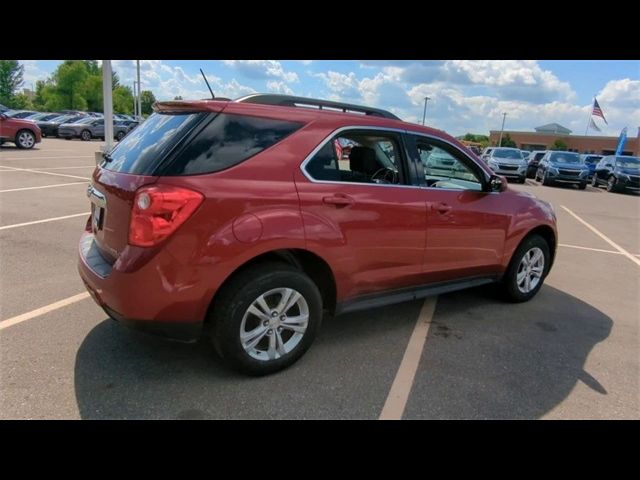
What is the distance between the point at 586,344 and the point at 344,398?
2.38m

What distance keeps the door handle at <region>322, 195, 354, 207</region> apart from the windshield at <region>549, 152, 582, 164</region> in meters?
21.1

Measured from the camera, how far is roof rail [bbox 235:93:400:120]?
3.18 m

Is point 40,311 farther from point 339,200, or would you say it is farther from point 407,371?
point 407,371

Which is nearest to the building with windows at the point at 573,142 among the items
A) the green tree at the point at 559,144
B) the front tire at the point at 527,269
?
the green tree at the point at 559,144

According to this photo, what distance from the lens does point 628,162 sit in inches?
824

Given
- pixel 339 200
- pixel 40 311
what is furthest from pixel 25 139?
pixel 339 200

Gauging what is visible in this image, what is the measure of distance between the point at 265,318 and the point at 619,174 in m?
22.0

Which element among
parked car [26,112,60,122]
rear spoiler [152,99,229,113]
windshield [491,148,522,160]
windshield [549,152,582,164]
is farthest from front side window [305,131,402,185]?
parked car [26,112,60,122]

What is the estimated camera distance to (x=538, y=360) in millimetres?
3520

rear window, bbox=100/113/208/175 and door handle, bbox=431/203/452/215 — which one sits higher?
rear window, bbox=100/113/208/175

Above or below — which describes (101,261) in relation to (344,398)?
above

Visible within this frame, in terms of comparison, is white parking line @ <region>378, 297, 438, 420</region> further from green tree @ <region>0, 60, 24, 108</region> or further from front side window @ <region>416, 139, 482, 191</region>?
green tree @ <region>0, 60, 24, 108</region>
